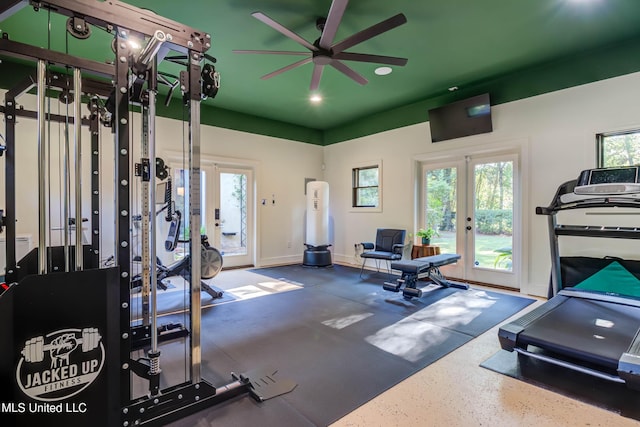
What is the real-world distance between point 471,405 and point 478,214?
3636 mm

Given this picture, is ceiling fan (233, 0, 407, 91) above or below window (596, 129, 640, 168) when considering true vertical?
above

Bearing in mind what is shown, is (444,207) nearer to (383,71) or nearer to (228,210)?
(383,71)

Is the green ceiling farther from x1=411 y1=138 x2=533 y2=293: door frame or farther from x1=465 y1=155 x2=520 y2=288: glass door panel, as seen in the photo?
x1=465 y1=155 x2=520 y2=288: glass door panel

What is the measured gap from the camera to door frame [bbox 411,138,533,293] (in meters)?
4.36

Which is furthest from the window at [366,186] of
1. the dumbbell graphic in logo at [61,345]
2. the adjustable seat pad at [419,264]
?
the dumbbell graphic in logo at [61,345]

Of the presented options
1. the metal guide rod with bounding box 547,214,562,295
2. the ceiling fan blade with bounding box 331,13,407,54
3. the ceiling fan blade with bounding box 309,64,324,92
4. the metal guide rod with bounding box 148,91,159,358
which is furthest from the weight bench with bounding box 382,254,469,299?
the metal guide rod with bounding box 148,91,159,358

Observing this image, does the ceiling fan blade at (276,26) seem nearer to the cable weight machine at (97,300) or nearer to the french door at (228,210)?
the cable weight machine at (97,300)

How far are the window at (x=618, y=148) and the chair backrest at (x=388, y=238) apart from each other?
2.85 metres

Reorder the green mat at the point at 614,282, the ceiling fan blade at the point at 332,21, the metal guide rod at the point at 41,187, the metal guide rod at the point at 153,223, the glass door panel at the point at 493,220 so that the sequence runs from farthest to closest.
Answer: the glass door panel at the point at 493,220
the green mat at the point at 614,282
the ceiling fan blade at the point at 332,21
the metal guide rod at the point at 153,223
the metal guide rod at the point at 41,187

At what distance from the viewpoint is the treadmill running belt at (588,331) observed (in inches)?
82.4

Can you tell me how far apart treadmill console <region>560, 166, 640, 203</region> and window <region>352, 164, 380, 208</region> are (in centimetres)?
357

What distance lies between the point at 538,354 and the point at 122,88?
10.5ft

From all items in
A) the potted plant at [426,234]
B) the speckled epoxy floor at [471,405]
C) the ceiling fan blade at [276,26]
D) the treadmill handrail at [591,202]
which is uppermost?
the ceiling fan blade at [276,26]

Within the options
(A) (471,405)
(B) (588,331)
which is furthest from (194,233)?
(B) (588,331)
